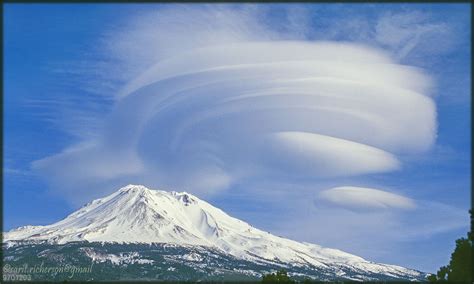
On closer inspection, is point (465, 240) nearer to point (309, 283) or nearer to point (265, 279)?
point (309, 283)

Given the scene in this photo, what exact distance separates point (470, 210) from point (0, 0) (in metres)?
54.7

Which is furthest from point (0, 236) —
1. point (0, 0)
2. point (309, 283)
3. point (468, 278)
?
point (468, 278)

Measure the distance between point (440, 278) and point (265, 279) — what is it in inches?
761

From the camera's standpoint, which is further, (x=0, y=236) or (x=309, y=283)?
(x=309, y=283)

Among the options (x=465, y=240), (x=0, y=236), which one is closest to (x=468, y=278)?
(x=465, y=240)

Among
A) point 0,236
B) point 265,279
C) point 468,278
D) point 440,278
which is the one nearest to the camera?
point 0,236

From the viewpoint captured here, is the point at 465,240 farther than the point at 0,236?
Yes

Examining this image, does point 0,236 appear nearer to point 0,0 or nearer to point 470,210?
point 0,0

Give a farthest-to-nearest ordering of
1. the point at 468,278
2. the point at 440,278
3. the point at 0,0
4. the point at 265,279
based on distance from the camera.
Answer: the point at 265,279, the point at 440,278, the point at 468,278, the point at 0,0

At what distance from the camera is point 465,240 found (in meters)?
61.4

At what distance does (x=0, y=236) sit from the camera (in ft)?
141

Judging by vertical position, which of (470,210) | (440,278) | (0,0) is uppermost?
(470,210)

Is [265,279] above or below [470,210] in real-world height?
below

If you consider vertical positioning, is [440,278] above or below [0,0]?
above
